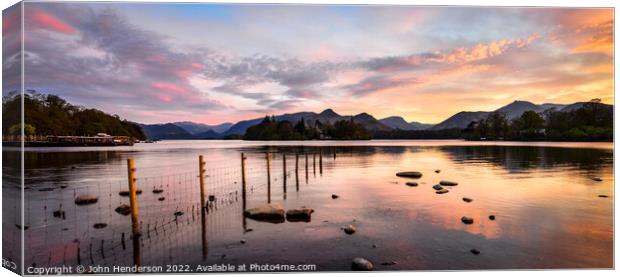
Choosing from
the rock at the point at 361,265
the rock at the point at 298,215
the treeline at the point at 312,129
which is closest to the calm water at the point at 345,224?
the rock at the point at 361,265

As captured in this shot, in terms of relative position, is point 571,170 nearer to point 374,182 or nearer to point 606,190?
point 606,190

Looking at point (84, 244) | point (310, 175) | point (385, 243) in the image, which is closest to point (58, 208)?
point (84, 244)

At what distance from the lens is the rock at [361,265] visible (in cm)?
964

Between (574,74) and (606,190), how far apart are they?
45.2 ft

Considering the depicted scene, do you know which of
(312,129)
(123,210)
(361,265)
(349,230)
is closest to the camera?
(361,265)

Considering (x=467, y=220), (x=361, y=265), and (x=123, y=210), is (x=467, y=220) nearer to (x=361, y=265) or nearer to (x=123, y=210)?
(x=361, y=265)

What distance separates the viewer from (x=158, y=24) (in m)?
11.0

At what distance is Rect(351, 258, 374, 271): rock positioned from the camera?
9.64 meters

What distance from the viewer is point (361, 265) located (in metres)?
9.64

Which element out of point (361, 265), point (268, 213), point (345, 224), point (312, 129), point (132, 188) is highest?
point (312, 129)

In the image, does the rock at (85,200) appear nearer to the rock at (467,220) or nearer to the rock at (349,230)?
the rock at (349,230)

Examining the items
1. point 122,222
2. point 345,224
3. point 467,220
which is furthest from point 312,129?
point 122,222

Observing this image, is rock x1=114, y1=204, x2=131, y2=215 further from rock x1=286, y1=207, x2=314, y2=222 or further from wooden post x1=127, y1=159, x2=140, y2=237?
rock x1=286, y1=207, x2=314, y2=222

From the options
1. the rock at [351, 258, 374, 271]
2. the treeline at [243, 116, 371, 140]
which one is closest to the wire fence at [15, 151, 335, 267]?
the rock at [351, 258, 374, 271]
